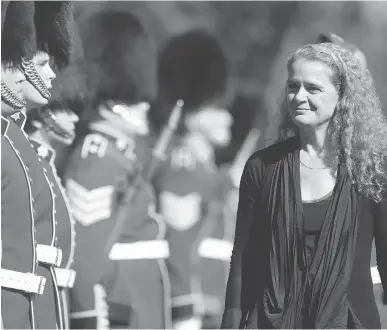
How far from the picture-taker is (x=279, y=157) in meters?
2.91

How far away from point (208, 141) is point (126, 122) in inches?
16.3

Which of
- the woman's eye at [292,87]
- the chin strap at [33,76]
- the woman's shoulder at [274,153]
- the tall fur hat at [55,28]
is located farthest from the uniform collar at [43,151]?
the woman's eye at [292,87]

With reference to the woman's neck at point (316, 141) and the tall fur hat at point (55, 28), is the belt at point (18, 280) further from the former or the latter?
the woman's neck at point (316, 141)

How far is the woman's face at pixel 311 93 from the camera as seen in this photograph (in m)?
2.83

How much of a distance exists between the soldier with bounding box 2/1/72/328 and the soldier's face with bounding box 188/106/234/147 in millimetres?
732

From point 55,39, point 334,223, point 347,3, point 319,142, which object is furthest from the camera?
point 347,3

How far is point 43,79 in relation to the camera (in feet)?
11.8

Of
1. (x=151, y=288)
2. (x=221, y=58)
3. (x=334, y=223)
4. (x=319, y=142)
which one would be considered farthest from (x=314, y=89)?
(x=151, y=288)

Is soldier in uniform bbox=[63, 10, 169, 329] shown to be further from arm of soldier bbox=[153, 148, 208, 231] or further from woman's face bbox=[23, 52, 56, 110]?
woman's face bbox=[23, 52, 56, 110]

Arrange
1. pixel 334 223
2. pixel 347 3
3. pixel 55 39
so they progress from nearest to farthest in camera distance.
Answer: pixel 334 223 < pixel 55 39 < pixel 347 3

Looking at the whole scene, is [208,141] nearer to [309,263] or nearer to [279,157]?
[279,157]

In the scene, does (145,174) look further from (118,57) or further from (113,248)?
(118,57)

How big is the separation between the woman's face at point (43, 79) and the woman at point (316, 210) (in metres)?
1.11

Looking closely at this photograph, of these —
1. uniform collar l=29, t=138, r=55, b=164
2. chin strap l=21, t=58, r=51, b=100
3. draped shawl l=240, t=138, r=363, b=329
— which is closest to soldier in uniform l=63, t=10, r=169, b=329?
uniform collar l=29, t=138, r=55, b=164
